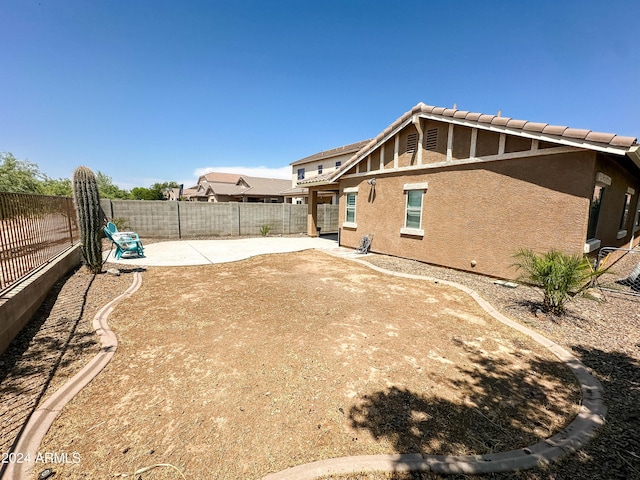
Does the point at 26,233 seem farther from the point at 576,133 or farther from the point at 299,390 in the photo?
the point at 576,133

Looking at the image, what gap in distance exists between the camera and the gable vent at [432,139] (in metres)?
9.20

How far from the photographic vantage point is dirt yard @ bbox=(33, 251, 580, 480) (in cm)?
241

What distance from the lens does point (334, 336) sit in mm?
4477

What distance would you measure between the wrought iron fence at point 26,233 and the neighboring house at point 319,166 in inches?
684

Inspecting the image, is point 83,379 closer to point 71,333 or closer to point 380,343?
point 71,333

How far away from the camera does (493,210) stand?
7.89 meters

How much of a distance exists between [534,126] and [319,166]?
78.3 feet

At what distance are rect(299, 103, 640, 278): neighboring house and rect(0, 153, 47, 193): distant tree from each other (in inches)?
1243

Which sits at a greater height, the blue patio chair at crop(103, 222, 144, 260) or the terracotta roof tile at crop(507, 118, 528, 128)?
the terracotta roof tile at crop(507, 118, 528, 128)

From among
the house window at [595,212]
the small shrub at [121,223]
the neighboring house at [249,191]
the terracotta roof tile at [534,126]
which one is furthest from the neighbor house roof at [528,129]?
the neighboring house at [249,191]

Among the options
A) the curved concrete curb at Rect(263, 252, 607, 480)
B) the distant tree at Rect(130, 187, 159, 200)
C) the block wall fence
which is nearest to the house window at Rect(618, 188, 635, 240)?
the curved concrete curb at Rect(263, 252, 607, 480)

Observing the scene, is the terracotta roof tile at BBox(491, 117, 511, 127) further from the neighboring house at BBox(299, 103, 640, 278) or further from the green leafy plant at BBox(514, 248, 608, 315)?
the green leafy plant at BBox(514, 248, 608, 315)

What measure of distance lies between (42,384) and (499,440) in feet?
16.5

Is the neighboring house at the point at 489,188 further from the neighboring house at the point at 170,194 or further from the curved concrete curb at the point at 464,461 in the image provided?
the neighboring house at the point at 170,194
